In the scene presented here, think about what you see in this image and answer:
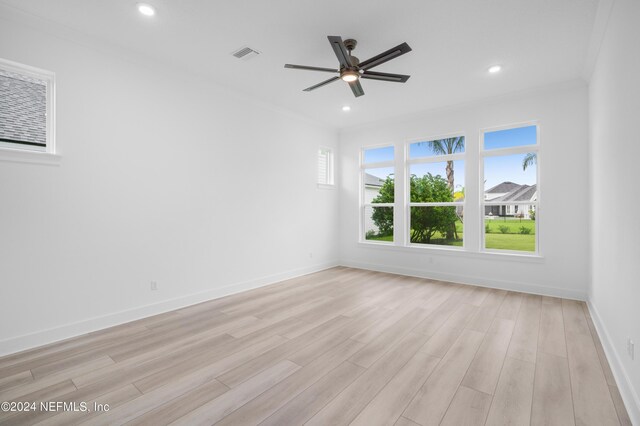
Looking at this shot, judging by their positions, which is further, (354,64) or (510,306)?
(510,306)

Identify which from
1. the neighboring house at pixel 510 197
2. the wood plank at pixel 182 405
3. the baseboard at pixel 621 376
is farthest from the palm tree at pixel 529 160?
the wood plank at pixel 182 405

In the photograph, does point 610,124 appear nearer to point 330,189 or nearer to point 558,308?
point 558,308

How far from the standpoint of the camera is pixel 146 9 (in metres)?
2.65

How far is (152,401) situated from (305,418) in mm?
1026

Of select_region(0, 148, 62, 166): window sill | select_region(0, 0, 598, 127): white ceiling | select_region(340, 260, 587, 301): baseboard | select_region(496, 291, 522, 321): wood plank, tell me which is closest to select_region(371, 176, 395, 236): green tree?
select_region(340, 260, 587, 301): baseboard

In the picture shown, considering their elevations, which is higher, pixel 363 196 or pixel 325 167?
pixel 325 167

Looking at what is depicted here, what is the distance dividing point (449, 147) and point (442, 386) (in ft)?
14.1

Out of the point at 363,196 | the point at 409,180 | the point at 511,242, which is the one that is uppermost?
the point at 409,180

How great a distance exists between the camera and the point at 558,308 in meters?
3.75

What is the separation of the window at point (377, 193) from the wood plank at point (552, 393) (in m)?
3.76

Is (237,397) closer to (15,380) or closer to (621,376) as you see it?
(15,380)

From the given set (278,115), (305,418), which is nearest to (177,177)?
(278,115)

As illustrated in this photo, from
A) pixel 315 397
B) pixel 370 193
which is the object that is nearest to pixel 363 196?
pixel 370 193

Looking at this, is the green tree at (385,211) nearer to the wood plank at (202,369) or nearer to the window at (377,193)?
the window at (377,193)
